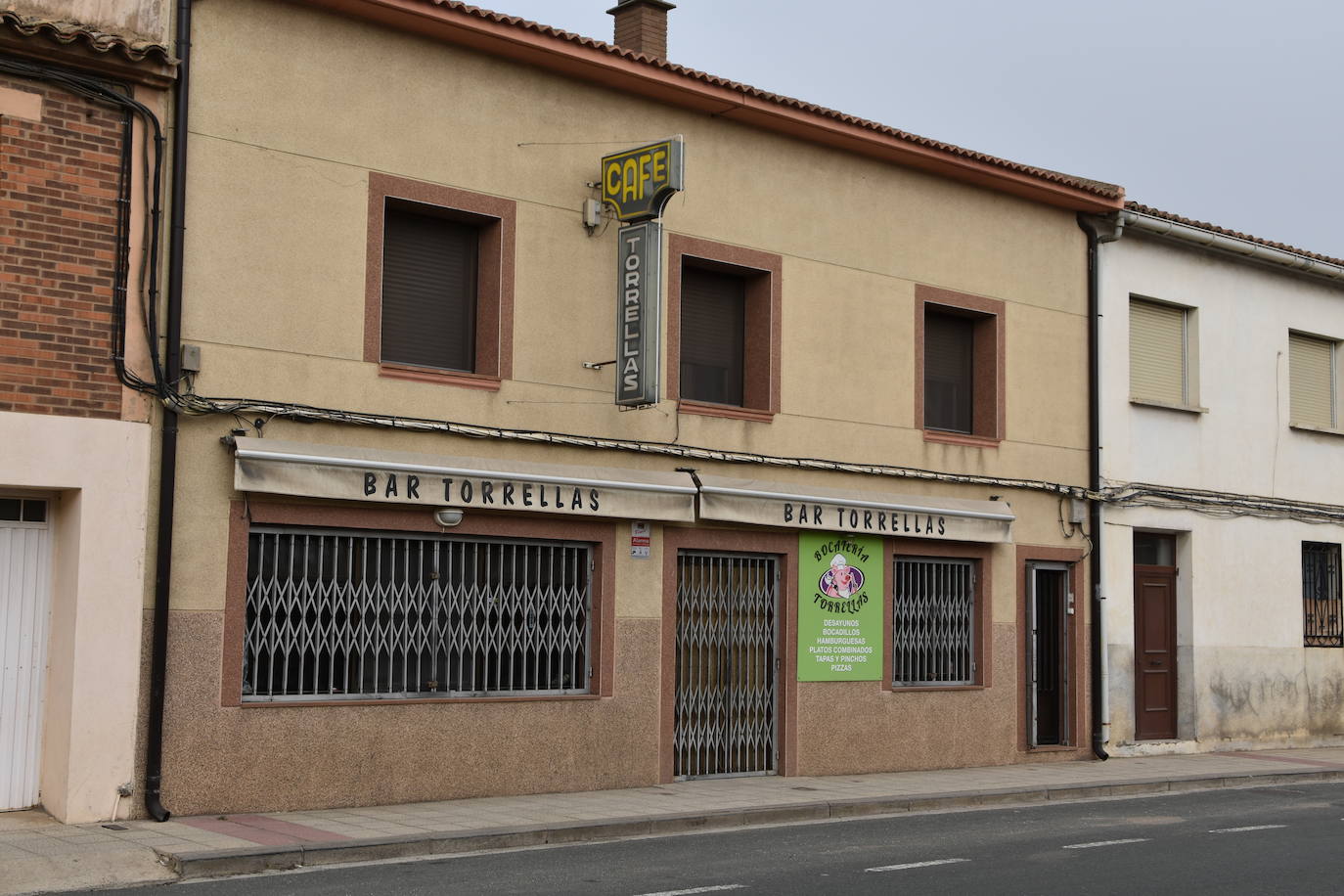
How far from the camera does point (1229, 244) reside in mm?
19938

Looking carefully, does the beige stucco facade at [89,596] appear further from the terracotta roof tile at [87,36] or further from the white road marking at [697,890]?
the white road marking at [697,890]

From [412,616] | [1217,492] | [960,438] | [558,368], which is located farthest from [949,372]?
[412,616]

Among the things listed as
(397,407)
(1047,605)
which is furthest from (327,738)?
(1047,605)

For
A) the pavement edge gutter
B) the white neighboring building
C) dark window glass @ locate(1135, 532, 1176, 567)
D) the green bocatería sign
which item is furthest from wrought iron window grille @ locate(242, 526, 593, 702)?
dark window glass @ locate(1135, 532, 1176, 567)

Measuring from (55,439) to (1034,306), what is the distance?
11.2 meters

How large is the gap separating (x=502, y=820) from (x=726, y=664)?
13.2 ft

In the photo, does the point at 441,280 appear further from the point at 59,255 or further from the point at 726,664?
the point at 726,664

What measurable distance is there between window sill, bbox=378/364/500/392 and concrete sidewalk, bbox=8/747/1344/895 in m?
3.50

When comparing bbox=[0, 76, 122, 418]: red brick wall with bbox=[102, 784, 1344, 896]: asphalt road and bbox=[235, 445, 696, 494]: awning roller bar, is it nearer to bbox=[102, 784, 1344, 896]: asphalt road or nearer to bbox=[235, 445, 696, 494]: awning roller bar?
bbox=[235, 445, 696, 494]: awning roller bar

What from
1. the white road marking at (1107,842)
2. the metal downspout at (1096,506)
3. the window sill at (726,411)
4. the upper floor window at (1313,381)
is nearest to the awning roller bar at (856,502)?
the window sill at (726,411)

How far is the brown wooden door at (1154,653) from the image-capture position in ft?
62.6

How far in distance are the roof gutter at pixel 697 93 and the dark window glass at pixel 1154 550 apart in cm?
414

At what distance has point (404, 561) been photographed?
1307 cm

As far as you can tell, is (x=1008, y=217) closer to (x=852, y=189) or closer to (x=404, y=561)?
(x=852, y=189)
